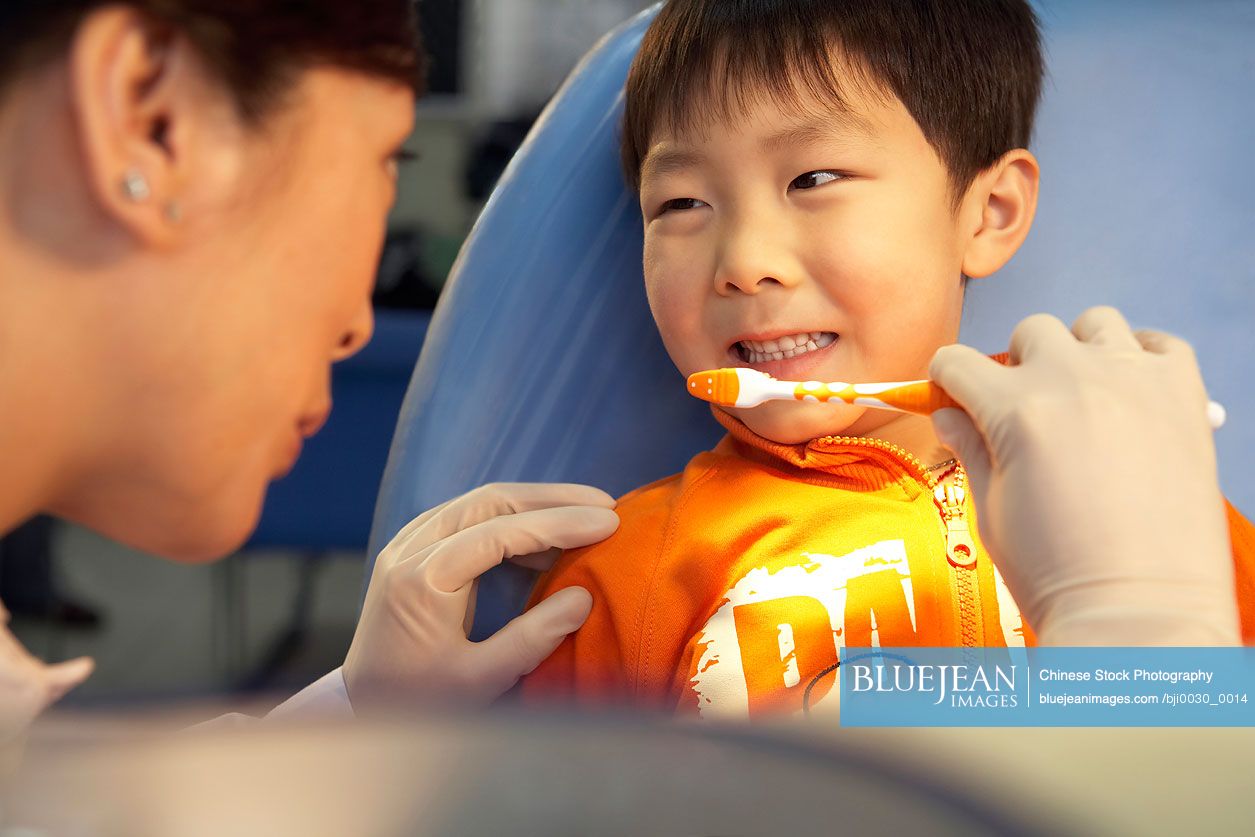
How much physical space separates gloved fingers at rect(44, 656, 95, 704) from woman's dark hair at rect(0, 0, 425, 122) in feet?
0.46

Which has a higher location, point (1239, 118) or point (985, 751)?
point (1239, 118)

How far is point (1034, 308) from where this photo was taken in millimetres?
550

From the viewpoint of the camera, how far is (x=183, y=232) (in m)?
0.27

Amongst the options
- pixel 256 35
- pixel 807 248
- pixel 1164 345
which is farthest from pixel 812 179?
pixel 256 35

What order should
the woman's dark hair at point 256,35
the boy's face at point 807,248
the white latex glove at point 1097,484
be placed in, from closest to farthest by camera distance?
the woman's dark hair at point 256,35 < the white latex glove at point 1097,484 < the boy's face at point 807,248

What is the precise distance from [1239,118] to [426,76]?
0.40 m

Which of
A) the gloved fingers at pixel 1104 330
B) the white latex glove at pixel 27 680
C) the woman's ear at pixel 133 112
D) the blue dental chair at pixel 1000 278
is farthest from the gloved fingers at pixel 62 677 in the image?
the gloved fingers at pixel 1104 330

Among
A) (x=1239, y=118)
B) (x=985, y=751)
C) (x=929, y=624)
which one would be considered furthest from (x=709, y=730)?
(x=1239, y=118)

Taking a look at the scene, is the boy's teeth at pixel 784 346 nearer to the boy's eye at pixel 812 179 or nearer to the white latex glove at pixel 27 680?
the boy's eye at pixel 812 179

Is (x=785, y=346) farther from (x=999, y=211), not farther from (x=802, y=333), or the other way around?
(x=999, y=211)

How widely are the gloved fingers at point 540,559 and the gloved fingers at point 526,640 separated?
1.1 inches

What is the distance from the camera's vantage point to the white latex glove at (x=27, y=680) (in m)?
0.27

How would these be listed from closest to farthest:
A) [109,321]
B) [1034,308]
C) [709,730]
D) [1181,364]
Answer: [709,730], [109,321], [1181,364], [1034,308]

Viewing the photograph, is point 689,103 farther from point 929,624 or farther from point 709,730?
point 709,730
